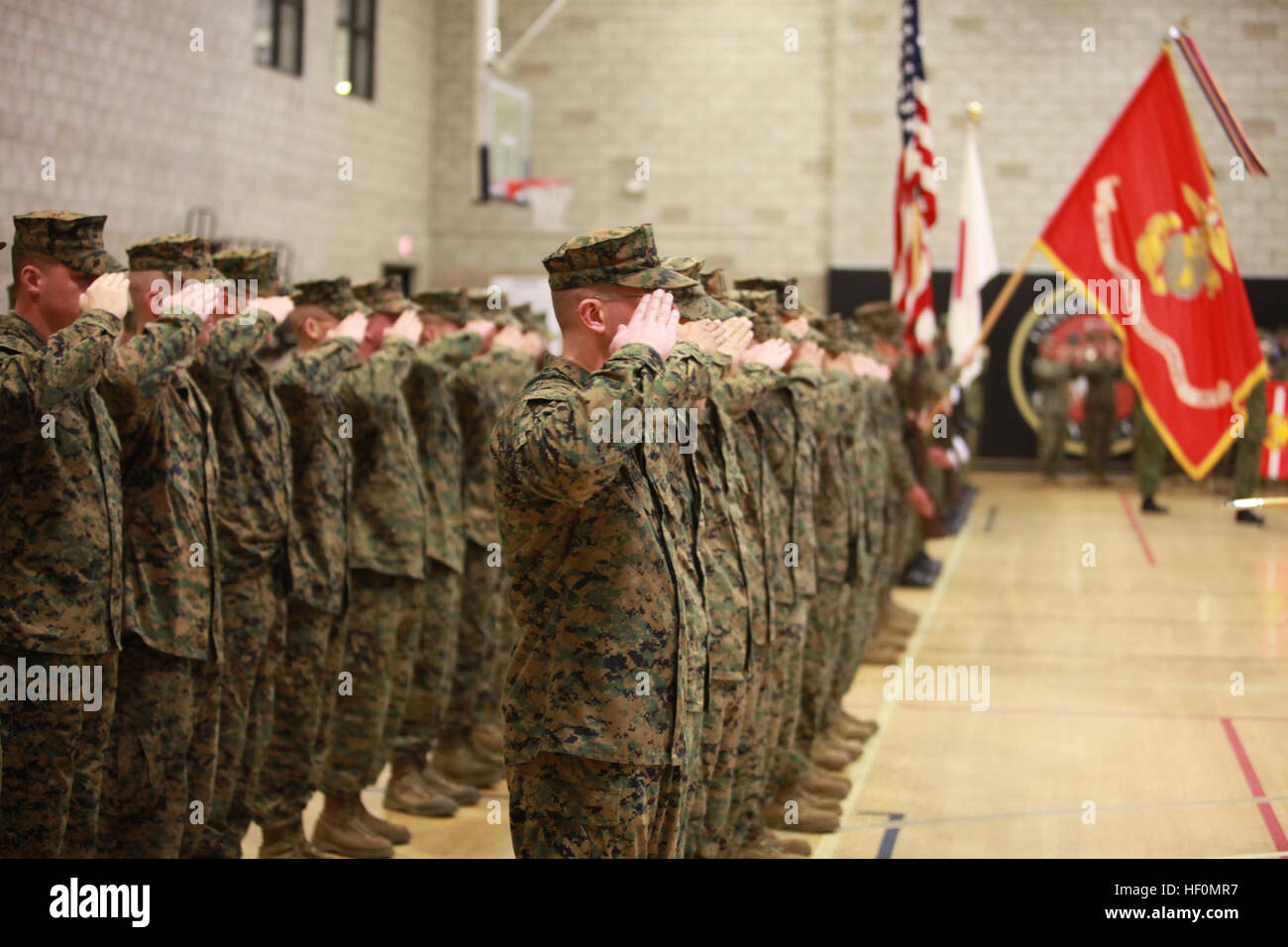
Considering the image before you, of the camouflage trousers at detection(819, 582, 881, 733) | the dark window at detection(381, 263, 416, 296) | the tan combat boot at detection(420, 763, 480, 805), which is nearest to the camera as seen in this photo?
the tan combat boot at detection(420, 763, 480, 805)

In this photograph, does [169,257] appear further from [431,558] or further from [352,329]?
[431,558]

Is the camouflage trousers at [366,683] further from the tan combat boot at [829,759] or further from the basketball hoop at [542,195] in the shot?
the basketball hoop at [542,195]

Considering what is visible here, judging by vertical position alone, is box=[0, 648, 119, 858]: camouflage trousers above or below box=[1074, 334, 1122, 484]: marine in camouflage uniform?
below

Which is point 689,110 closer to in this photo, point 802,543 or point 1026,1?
point 1026,1

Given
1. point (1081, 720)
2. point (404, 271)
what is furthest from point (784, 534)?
point (404, 271)

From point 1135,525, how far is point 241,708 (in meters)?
11.2

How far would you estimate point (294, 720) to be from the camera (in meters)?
4.52

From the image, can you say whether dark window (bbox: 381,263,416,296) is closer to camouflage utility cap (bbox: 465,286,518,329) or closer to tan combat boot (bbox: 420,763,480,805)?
camouflage utility cap (bbox: 465,286,518,329)

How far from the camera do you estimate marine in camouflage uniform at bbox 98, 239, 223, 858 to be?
3730mm

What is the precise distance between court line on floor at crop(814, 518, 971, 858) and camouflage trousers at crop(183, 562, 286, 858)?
1.83 meters

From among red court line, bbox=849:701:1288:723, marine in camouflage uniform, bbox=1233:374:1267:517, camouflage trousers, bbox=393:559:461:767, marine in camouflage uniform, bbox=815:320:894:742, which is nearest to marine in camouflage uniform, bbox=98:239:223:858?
camouflage trousers, bbox=393:559:461:767

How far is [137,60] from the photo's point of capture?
10117 mm
